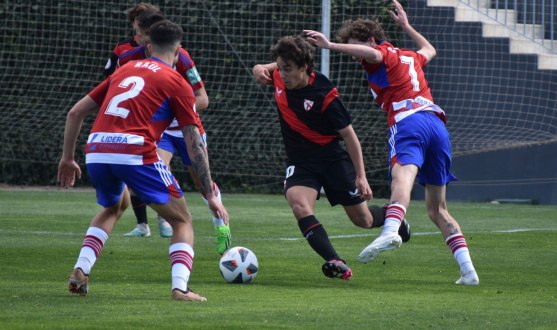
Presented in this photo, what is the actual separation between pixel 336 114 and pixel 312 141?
394 millimetres

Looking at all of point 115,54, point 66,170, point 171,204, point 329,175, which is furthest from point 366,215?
point 115,54

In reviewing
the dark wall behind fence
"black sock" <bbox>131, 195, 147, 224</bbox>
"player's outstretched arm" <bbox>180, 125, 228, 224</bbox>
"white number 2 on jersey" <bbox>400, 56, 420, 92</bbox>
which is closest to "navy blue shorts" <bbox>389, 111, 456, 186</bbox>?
"white number 2 on jersey" <bbox>400, 56, 420, 92</bbox>

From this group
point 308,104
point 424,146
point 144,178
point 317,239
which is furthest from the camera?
point 308,104

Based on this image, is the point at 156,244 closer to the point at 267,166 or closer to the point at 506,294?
the point at 506,294

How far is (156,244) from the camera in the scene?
23.9ft

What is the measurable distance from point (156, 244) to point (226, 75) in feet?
25.6

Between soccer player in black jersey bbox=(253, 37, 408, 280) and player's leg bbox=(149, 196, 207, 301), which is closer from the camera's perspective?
player's leg bbox=(149, 196, 207, 301)

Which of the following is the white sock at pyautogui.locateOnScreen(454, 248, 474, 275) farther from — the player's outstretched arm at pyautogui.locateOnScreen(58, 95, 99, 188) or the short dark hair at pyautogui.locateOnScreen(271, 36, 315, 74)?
the player's outstretched arm at pyautogui.locateOnScreen(58, 95, 99, 188)

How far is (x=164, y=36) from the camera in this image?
440cm

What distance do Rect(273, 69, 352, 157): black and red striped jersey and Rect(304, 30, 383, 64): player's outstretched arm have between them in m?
0.43

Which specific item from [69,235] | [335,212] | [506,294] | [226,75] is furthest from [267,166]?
[506,294]

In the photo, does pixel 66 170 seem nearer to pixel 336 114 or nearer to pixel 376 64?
pixel 336 114

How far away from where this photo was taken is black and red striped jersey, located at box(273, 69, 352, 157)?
557 centimetres

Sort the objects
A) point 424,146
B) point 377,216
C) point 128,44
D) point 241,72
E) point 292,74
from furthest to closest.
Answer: point 241,72 < point 128,44 < point 377,216 < point 292,74 < point 424,146
